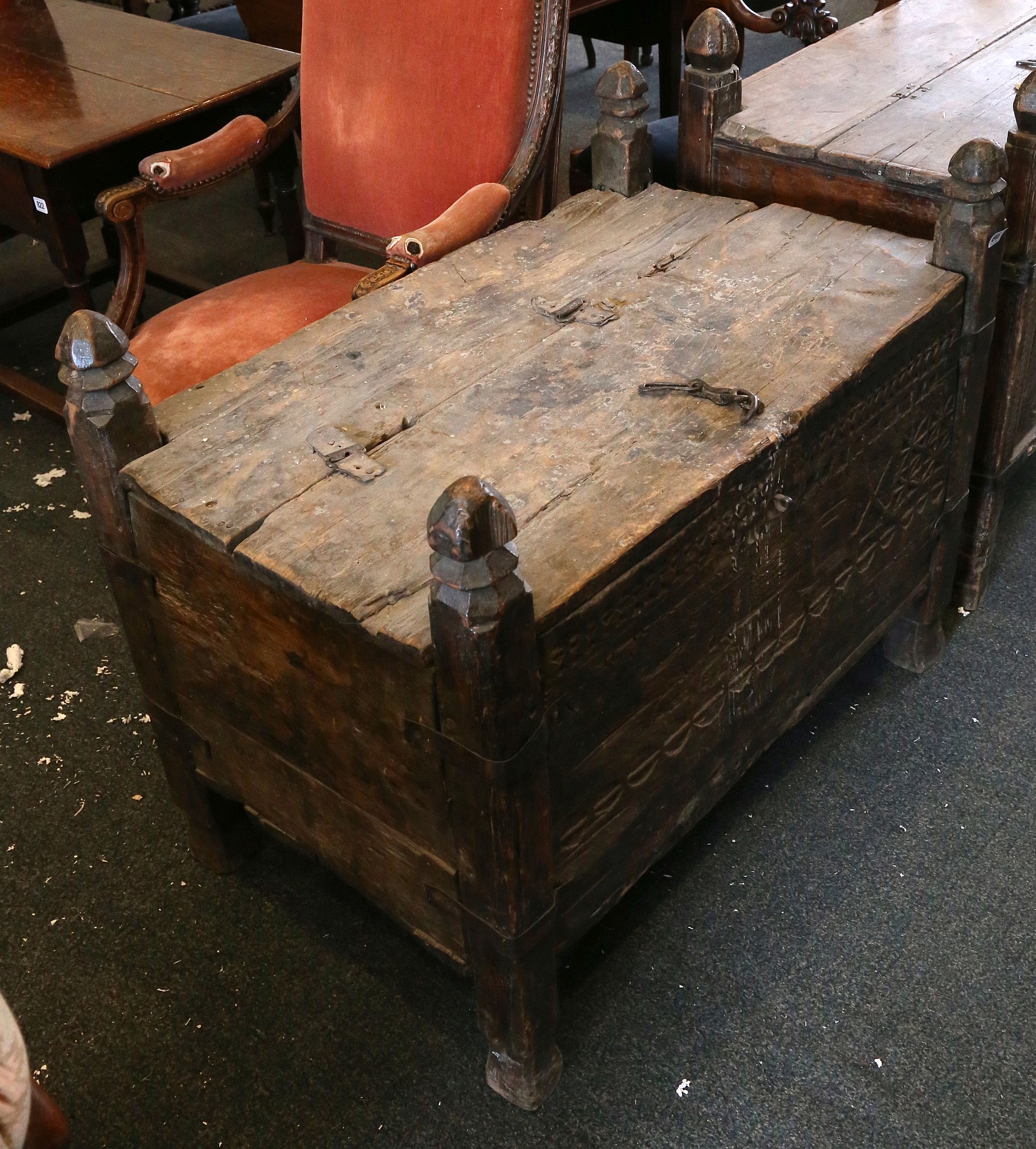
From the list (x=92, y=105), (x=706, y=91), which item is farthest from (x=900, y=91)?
(x=92, y=105)

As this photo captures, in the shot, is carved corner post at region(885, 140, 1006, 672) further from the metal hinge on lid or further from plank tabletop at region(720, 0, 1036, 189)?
the metal hinge on lid

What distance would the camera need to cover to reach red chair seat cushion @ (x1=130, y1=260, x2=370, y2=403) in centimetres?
205

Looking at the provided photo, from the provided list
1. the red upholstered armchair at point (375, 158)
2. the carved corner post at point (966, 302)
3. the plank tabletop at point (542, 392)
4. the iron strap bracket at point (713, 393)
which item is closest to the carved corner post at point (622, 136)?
the plank tabletop at point (542, 392)

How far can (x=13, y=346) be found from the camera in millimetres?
3383

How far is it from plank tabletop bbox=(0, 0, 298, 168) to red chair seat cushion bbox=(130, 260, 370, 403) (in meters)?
0.47

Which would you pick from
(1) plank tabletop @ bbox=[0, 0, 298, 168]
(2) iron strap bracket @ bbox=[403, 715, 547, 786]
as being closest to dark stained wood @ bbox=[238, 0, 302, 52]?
(1) plank tabletop @ bbox=[0, 0, 298, 168]

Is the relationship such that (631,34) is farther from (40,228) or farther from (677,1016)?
(677,1016)

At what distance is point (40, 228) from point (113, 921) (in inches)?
57.2

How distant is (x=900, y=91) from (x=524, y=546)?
1.34 meters

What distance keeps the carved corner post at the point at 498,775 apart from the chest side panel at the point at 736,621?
0.20 feet

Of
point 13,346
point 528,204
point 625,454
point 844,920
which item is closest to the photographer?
point 625,454

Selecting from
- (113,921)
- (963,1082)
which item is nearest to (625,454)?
(963,1082)

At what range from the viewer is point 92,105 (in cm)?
260

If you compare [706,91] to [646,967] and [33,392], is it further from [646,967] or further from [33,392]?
[33,392]
